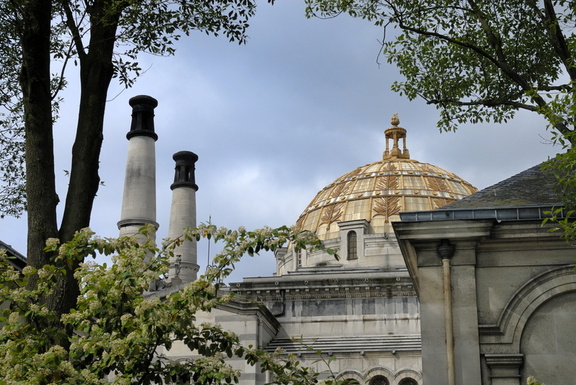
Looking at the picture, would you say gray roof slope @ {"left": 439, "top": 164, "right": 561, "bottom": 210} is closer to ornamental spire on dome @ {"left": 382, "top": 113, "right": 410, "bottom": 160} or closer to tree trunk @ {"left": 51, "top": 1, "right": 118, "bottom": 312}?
tree trunk @ {"left": 51, "top": 1, "right": 118, "bottom": 312}

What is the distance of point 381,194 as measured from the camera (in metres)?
A: 65.7

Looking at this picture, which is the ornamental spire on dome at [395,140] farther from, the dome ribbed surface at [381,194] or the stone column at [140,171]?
the stone column at [140,171]

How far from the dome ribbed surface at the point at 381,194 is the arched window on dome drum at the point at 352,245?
1791mm

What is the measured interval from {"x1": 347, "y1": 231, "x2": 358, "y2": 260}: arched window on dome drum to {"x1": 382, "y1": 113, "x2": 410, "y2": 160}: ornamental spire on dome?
1533 cm

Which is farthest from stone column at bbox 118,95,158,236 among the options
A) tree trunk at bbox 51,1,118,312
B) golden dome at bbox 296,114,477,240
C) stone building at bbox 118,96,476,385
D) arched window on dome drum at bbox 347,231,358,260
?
tree trunk at bbox 51,1,118,312

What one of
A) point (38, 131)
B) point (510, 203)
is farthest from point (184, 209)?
point (38, 131)

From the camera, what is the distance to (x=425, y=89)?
1956 cm

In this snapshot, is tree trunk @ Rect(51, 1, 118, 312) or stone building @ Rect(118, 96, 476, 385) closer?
tree trunk @ Rect(51, 1, 118, 312)

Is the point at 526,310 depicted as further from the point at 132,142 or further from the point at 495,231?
the point at 132,142

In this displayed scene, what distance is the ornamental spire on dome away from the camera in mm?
76625

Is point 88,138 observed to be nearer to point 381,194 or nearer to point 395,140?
point 381,194

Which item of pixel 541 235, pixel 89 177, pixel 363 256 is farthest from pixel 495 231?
pixel 363 256

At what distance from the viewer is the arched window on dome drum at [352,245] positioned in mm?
60781

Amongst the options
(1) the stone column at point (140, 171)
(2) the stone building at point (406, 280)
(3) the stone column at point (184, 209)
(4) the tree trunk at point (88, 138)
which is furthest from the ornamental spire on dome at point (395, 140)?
(4) the tree trunk at point (88, 138)
